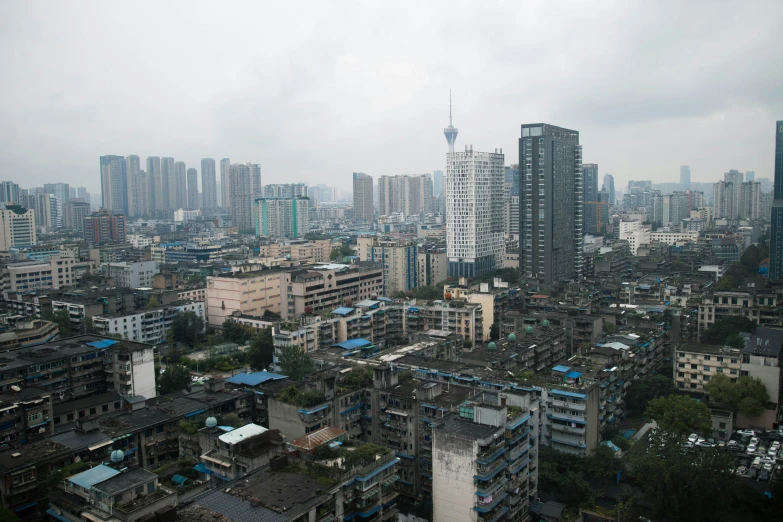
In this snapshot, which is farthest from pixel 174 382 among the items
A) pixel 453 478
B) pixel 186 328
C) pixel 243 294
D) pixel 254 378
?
pixel 243 294

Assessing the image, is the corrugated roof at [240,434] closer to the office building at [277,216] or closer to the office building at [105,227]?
the office building at [105,227]

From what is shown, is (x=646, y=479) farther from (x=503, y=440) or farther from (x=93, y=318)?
(x=93, y=318)

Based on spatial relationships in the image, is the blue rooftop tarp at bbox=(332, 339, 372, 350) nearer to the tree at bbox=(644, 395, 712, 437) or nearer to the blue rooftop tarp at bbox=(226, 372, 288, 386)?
the blue rooftop tarp at bbox=(226, 372, 288, 386)

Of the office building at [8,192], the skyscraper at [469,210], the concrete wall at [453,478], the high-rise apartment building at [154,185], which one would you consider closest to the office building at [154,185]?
the high-rise apartment building at [154,185]

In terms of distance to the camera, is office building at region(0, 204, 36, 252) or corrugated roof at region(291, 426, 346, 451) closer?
corrugated roof at region(291, 426, 346, 451)

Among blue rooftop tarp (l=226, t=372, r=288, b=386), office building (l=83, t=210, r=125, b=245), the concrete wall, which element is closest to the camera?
the concrete wall

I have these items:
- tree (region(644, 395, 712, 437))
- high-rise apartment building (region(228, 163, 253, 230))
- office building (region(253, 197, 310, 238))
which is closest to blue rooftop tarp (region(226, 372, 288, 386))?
tree (region(644, 395, 712, 437))
